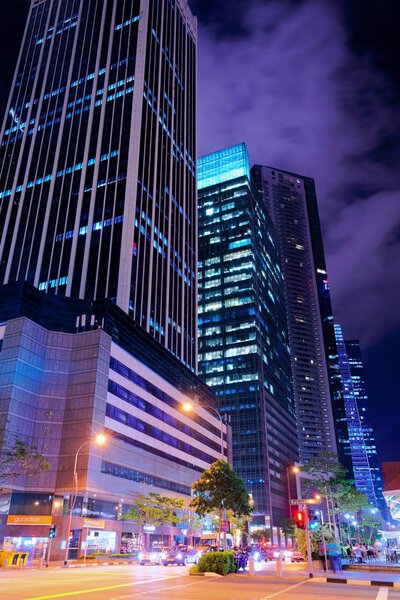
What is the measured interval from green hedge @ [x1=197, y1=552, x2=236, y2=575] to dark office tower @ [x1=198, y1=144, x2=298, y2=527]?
122 m

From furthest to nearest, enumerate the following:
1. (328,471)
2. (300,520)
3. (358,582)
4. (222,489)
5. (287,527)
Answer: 1. (287,527)
2. (328,471)
3. (222,489)
4. (300,520)
5. (358,582)

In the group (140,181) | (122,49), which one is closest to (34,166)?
(140,181)

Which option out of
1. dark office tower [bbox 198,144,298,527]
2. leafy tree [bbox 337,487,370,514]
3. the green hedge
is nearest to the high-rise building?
the green hedge

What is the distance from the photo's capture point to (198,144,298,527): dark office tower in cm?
15038

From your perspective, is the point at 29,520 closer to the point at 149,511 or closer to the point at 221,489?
the point at 149,511

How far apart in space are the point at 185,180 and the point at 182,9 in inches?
2561

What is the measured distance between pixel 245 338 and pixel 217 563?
447 feet

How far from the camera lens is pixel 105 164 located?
106 metres

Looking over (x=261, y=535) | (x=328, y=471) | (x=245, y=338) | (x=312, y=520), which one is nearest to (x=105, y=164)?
(x=328, y=471)

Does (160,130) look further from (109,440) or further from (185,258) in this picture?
(109,440)

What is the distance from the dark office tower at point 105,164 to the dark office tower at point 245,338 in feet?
151

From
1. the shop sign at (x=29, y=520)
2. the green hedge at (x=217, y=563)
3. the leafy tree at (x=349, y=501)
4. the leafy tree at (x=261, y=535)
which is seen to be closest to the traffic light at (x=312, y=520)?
the green hedge at (x=217, y=563)

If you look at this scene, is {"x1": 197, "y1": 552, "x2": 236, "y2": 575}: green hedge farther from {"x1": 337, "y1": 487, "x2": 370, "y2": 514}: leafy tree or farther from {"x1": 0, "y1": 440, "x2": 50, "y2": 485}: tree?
{"x1": 337, "y1": 487, "x2": 370, "y2": 514}: leafy tree

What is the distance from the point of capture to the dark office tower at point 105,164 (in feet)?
321
